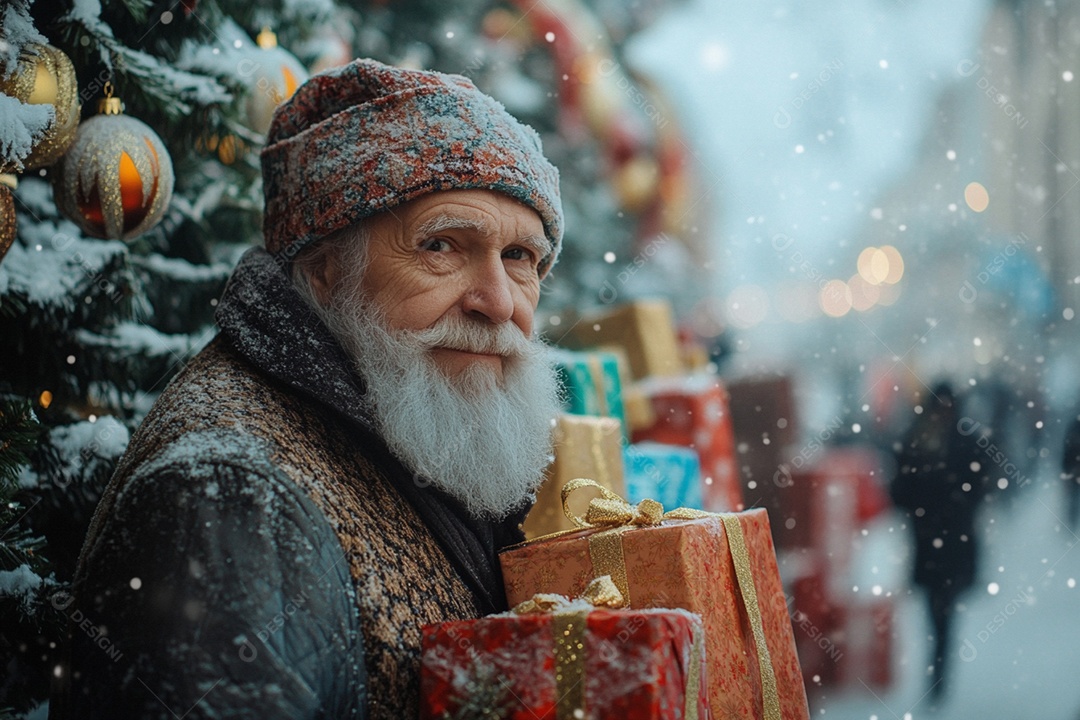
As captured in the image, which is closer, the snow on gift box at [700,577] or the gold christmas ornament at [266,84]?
the snow on gift box at [700,577]

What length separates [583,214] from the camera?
6762mm

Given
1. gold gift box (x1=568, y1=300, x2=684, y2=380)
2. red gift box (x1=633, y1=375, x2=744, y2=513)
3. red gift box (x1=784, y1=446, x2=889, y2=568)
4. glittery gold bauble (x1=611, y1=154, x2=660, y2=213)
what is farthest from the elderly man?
red gift box (x1=784, y1=446, x2=889, y2=568)

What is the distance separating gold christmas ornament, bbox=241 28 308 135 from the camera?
300 centimetres

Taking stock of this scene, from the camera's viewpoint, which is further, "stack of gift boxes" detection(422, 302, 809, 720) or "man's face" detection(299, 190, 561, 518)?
"man's face" detection(299, 190, 561, 518)

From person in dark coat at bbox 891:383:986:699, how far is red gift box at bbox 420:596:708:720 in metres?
5.37

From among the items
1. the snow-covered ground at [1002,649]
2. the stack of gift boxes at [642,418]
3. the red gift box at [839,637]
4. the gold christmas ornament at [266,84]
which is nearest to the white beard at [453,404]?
the stack of gift boxes at [642,418]

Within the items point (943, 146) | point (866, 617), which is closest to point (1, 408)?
point (866, 617)

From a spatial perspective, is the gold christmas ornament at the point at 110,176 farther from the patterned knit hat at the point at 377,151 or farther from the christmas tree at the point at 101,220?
the patterned knit hat at the point at 377,151

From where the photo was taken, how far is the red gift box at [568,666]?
4.52ft

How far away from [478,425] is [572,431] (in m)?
1.12

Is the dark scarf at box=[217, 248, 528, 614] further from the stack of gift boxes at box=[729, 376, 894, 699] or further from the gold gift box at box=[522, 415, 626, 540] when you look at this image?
the stack of gift boxes at box=[729, 376, 894, 699]

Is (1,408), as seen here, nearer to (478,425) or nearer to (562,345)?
(478,425)

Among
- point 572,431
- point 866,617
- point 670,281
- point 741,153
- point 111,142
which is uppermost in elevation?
point 741,153

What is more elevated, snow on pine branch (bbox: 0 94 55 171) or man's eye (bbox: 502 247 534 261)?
snow on pine branch (bbox: 0 94 55 171)
